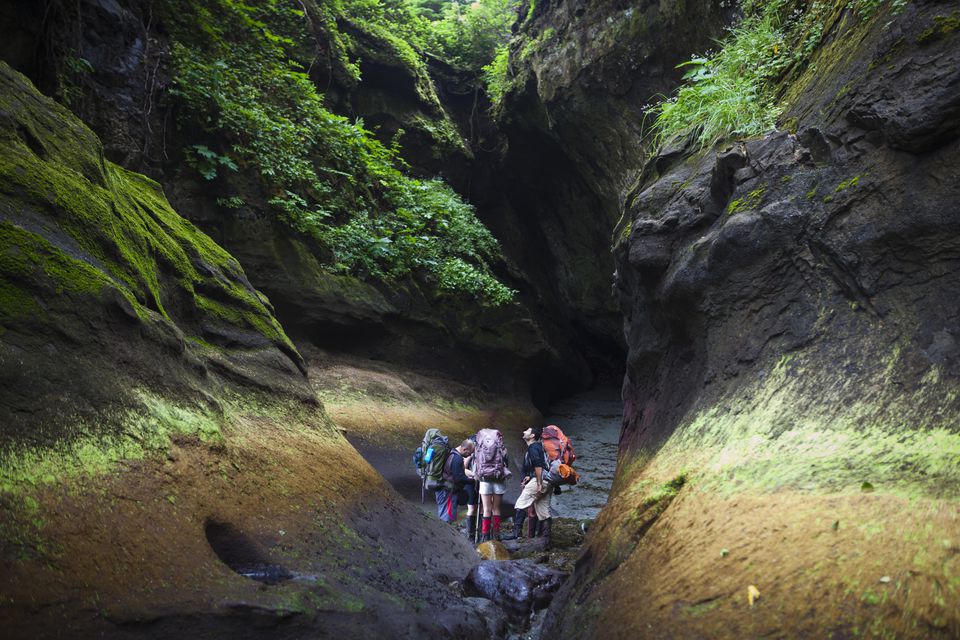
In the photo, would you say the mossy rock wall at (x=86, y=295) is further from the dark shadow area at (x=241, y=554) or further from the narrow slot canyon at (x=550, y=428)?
the dark shadow area at (x=241, y=554)

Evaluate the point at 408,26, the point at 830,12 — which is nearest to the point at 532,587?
the point at 830,12

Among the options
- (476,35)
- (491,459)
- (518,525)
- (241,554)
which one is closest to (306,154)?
(491,459)

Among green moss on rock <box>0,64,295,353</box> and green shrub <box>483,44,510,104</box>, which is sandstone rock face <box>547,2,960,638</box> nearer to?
green moss on rock <box>0,64,295,353</box>

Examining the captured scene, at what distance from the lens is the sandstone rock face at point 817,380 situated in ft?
9.74

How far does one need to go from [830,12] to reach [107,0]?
990 centimetres

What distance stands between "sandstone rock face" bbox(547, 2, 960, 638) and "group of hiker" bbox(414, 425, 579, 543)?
2.32m

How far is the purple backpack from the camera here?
9.08 metres

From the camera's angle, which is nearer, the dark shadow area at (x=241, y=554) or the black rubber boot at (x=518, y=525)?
the dark shadow area at (x=241, y=554)

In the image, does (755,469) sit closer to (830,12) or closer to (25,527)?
(25,527)

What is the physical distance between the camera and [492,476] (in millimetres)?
9070

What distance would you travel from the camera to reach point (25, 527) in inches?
122

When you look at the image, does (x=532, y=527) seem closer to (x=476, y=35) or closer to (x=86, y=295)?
(x=86, y=295)

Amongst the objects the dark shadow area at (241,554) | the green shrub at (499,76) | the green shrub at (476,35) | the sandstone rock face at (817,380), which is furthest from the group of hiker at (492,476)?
the green shrub at (476,35)

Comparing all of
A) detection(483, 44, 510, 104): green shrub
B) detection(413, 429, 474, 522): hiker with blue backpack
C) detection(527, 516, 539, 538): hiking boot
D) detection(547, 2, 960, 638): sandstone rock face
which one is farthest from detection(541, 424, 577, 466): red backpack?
detection(483, 44, 510, 104): green shrub
